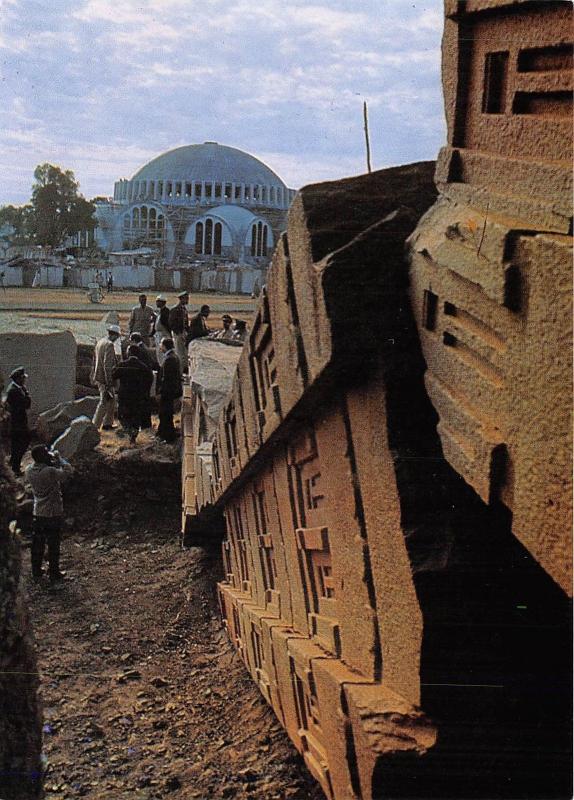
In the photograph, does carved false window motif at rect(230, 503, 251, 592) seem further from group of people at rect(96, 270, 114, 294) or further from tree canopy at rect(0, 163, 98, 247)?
group of people at rect(96, 270, 114, 294)

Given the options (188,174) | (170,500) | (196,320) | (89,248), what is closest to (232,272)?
(89,248)

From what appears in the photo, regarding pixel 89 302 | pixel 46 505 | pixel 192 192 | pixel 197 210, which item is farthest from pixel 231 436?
pixel 192 192

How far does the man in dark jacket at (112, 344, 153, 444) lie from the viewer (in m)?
8.57

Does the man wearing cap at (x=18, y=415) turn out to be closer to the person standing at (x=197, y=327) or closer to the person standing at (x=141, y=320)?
the person standing at (x=197, y=327)

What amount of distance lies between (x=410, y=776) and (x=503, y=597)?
1.60 ft

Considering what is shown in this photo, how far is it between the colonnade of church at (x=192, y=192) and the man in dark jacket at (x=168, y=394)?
1107 inches

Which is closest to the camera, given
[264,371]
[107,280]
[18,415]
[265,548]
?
[264,371]

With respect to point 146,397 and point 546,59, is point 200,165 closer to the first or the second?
point 146,397

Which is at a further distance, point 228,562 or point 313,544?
point 228,562

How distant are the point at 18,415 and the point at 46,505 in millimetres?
2251

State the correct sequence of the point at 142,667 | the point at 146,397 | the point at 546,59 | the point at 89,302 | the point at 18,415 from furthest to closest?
the point at 89,302, the point at 146,397, the point at 18,415, the point at 142,667, the point at 546,59

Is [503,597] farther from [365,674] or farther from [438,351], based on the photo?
[438,351]

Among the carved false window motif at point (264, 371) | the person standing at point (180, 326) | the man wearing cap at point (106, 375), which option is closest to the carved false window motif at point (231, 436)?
the carved false window motif at point (264, 371)

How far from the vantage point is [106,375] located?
Result: 904cm
